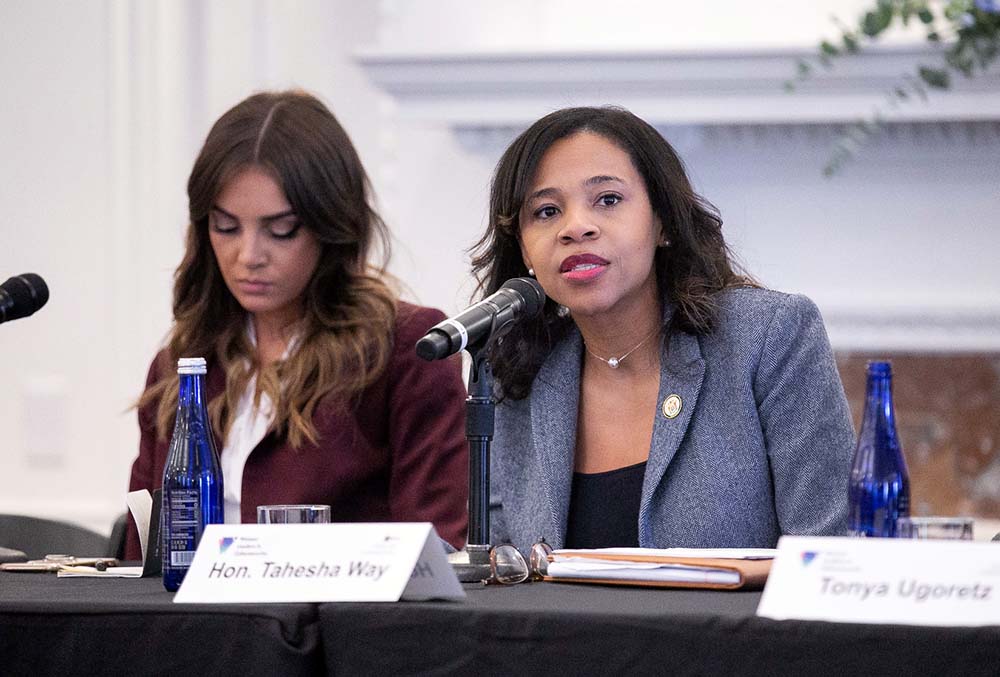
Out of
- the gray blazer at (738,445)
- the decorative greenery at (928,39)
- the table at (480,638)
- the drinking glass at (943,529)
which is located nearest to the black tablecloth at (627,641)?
the table at (480,638)

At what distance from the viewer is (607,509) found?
5.88 ft

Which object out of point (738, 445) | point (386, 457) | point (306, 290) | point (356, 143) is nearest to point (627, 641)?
point (738, 445)

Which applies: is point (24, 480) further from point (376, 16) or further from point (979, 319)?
point (979, 319)

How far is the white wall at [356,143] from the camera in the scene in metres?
3.06

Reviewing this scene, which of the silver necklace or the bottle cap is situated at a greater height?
the bottle cap

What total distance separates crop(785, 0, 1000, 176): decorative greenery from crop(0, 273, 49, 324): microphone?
150 centimetres

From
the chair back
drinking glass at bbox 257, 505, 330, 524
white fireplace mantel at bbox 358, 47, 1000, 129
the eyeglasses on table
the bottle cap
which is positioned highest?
white fireplace mantel at bbox 358, 47, 1000, 129

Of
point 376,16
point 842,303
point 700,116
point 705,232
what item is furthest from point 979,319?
point 376,16

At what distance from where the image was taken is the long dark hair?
186 cm

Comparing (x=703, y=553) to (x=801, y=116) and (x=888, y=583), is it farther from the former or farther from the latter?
(x=801, y=116)

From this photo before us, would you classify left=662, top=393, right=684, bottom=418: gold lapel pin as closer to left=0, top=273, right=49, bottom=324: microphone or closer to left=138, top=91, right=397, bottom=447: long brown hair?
left=138, top=91, right=397, bottom=447: long brown hair

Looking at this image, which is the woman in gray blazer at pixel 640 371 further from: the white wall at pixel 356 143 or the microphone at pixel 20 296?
the white wall at pixel 356 143

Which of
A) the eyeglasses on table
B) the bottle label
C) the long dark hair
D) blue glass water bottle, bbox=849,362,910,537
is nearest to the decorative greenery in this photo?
the long dark hair

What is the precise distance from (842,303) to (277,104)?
4.62 feet
